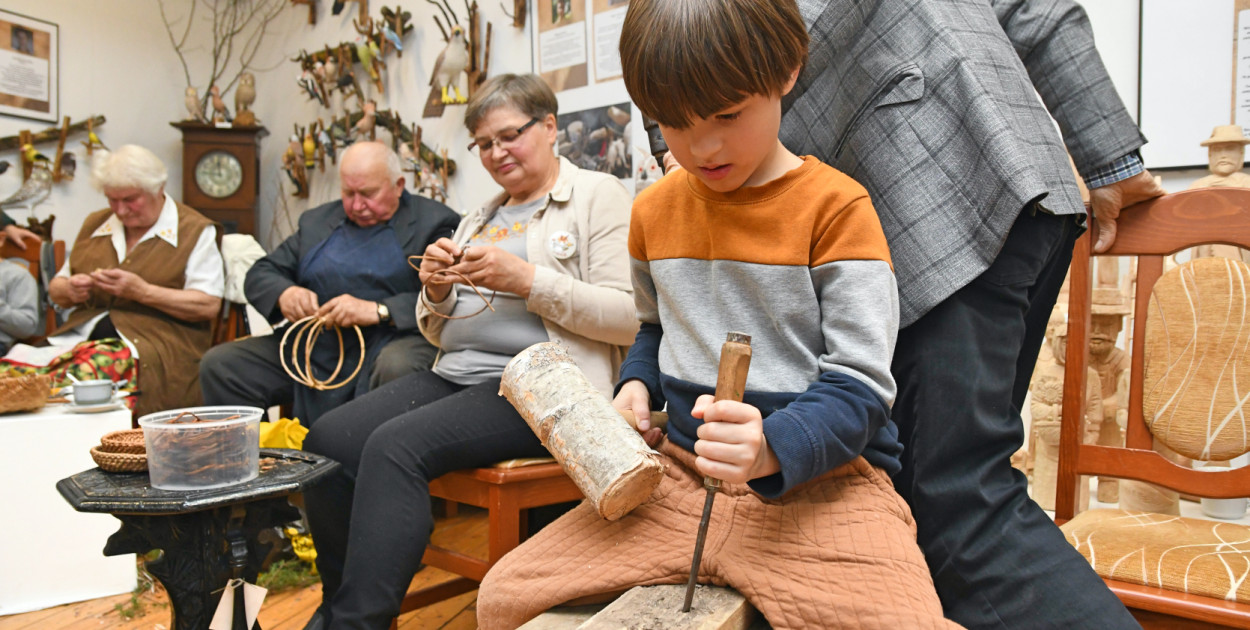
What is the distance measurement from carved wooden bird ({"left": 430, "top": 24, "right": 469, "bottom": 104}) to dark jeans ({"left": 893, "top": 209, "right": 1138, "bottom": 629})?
2974 mm

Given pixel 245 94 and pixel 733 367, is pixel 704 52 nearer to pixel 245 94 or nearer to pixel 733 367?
pixel 733 367

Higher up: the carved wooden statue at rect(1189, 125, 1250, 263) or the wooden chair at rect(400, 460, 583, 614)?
the carved wooden statue at rect(1189, 125, 1250, 263)

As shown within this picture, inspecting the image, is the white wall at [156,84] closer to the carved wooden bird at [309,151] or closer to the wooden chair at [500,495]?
the carved wooden bird at [309,151]

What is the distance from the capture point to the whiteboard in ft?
7.95

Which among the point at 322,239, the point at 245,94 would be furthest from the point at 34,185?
the point at 322,239

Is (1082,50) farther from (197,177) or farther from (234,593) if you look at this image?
(197,177)

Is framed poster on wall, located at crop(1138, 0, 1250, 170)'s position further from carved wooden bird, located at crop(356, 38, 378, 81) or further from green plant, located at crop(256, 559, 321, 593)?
carved wooden bird, located at crop(356, 38, 378, 81)

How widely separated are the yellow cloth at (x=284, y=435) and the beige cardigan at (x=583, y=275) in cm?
78

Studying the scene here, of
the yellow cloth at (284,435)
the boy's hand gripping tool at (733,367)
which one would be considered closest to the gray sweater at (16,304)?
the yellow cloth at (284,435)

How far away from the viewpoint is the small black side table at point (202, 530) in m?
1.64

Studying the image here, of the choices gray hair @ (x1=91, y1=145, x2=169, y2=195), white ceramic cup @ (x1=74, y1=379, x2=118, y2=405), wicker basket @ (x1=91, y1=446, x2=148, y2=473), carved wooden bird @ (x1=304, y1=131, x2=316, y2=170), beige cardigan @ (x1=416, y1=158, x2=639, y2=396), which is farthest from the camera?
carved wooden bird @ (x1=304, y1=131, x2=316, y2=170)

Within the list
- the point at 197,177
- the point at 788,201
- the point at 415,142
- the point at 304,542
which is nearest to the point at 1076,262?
the point at 788,201

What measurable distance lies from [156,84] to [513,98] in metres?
4.32

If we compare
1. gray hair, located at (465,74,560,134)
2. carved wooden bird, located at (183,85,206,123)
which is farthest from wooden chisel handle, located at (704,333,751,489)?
carved wooden bird, located at (183,85,206,123)
